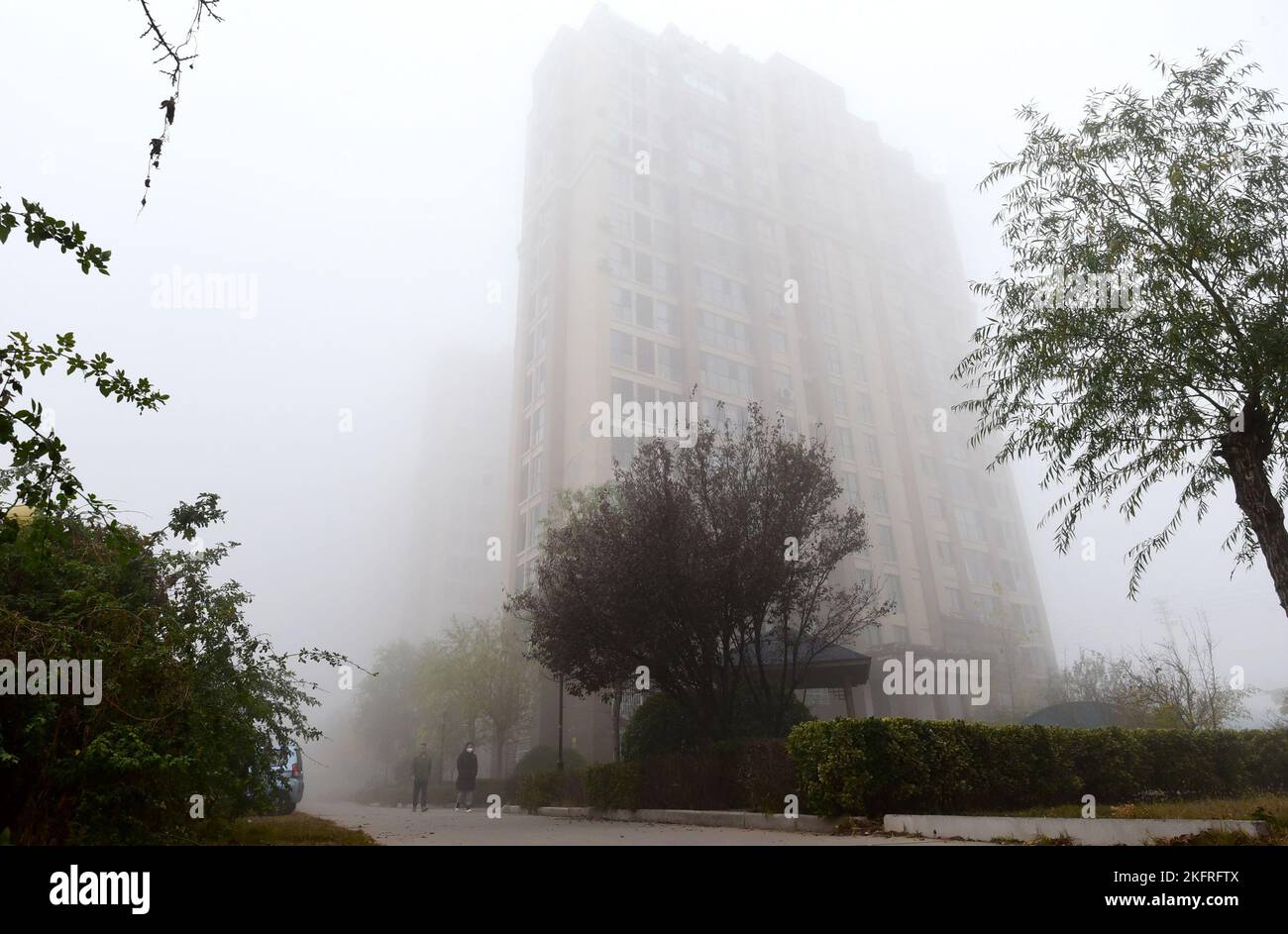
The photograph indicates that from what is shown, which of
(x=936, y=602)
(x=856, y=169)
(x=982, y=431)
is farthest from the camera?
(x=856, y=169)

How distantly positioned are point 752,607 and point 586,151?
1928 inches

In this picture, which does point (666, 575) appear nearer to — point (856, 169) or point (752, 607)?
point (752, 607)

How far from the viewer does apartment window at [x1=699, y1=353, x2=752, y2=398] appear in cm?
4988

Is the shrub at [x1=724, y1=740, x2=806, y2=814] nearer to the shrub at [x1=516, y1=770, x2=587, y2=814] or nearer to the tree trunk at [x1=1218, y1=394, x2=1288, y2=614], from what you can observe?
the shrub at [x1=516, y1=770, x2=587, y2=814]

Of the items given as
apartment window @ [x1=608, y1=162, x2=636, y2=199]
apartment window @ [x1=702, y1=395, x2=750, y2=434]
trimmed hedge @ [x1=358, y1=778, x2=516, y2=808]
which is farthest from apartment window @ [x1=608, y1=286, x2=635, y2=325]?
trimmed hedge @ [x1=358, y1=778, x2=516, y2=808]

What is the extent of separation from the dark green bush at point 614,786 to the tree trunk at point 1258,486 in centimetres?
1099

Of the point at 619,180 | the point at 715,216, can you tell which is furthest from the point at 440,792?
the point at 715,216

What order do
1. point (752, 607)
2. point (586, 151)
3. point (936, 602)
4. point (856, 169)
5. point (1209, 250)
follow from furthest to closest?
point (856, 169) → point (586, 151) → point (936, 602) → point (752, 607) → point (1209, 250)

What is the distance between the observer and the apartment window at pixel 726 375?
164 feet

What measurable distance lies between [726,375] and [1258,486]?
1619 inches

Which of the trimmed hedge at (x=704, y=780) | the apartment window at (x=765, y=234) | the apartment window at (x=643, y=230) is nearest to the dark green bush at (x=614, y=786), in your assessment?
the trimmed hedge at (x=704, y=780)

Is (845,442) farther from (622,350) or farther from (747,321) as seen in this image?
(622,350)

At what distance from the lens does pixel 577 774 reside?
59.9ft
